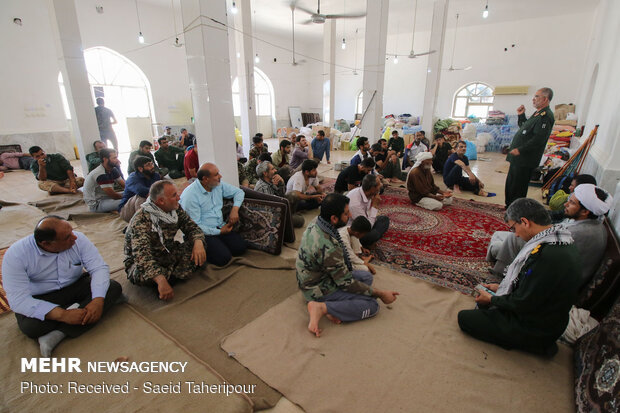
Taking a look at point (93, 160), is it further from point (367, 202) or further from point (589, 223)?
point (589, 223)

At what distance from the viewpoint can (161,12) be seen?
439 inches

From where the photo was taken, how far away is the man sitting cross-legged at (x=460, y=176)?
17.7 ft

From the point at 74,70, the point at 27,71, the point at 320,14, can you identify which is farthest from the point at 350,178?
the point at 27,71

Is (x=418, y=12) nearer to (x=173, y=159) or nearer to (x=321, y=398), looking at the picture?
(x=173, y=159)

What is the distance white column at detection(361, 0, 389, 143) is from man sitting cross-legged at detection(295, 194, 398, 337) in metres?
5.62

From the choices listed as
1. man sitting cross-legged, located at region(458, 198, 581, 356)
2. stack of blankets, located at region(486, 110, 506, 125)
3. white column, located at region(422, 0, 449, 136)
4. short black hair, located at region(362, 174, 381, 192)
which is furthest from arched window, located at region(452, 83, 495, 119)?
man sitting cross-legged, located at region(458, 198, 581, 356)

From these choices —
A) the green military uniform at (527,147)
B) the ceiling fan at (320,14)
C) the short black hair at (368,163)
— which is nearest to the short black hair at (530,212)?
the short black hair at (368,163)

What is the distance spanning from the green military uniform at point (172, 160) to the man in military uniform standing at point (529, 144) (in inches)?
239

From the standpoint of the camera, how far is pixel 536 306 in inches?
68.6

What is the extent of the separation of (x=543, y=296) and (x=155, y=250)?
2.69 m

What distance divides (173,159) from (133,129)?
596cm

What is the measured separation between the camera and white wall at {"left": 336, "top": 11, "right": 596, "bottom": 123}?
11367mm

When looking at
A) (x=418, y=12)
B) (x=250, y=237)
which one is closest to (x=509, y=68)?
(x=418, y=12)

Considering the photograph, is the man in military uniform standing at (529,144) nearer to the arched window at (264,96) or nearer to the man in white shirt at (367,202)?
the man in white shirt at (367,202)
